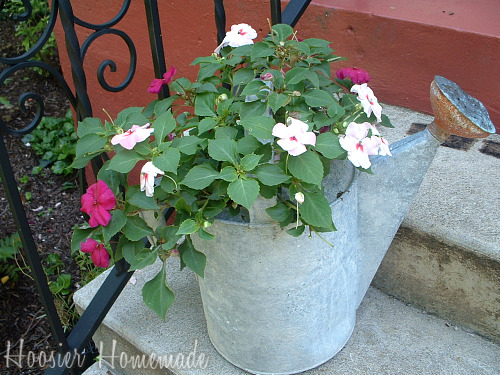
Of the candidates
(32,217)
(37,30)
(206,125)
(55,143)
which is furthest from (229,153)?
(37,30)

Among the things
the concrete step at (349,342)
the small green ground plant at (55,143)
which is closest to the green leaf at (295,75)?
the concrete step at (349,342)

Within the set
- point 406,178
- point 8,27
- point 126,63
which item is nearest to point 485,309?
point 406,178

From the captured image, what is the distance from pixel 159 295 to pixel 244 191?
0.32 meters

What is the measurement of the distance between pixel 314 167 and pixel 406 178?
13.6 inches

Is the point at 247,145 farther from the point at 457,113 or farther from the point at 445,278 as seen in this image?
the point at 445,278

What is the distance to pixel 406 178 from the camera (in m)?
1.15

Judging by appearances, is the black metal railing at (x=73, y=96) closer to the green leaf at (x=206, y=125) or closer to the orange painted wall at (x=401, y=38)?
the green leaf at (x=206, y=125)

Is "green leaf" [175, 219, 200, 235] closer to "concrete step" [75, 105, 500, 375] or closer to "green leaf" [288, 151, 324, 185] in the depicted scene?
"green leaf" [288, 151, 324, 185]

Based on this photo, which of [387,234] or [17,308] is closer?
[387,234]

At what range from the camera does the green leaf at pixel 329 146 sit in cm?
93

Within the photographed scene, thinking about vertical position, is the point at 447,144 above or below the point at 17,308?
above

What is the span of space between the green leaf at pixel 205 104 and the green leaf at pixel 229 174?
18cm

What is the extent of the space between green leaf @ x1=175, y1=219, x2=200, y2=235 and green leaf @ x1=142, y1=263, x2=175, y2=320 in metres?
0.14

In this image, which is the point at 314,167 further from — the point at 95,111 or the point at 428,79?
the point at 95,111
